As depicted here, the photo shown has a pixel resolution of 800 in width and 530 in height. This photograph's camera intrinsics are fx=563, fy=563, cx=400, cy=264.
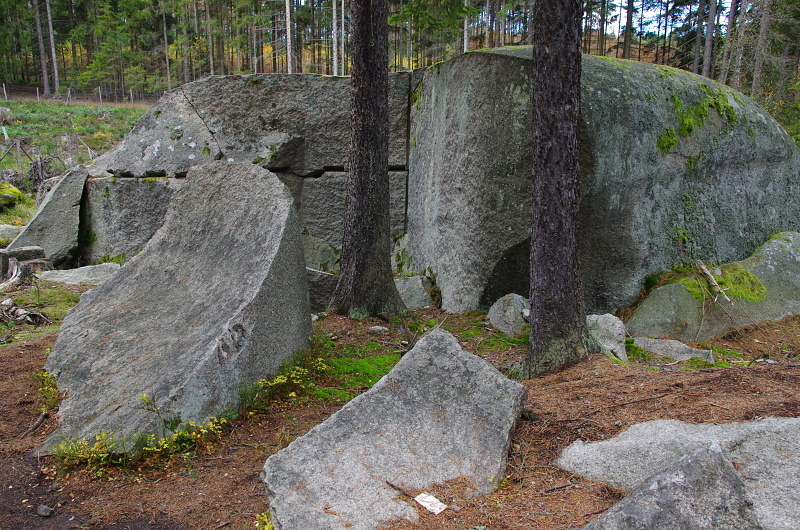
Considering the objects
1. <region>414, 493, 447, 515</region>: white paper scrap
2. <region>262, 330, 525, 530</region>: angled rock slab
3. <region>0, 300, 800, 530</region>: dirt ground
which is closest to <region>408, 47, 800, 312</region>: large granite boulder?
<region>0, 300, 800, 530</region>: dirt ground

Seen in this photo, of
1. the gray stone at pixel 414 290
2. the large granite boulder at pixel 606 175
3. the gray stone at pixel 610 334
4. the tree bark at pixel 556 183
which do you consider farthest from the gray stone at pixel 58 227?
the gray stone at pixel 610 334

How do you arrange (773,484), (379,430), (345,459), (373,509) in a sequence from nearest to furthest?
1. (773,484)
2. (373,509)
3. (345,459)
4. (379,430)

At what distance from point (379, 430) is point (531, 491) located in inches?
35.7

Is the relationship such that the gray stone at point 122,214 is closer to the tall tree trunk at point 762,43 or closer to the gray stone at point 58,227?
the gray stone at point 58,227

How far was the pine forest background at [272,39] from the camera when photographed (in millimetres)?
25469

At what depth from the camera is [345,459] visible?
9.83 feet

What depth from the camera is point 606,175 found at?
6309mm

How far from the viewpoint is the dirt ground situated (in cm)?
270

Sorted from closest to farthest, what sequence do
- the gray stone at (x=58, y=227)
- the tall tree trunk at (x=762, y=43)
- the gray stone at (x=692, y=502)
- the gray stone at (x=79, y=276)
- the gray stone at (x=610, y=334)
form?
the gray stone at (x=692, y=502) → the gray stone at (x=610, y=334) → the gray stone at (x=79, y=276) → the gray stone at (x=58, y=227) → the tall tree trunk at (x=762, y=43)

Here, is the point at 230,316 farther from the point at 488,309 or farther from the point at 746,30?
the point at 746,30

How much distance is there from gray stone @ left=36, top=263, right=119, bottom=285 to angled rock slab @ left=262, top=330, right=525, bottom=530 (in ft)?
21.7

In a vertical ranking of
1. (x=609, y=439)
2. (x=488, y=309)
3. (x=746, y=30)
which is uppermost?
(x=746, y=30)

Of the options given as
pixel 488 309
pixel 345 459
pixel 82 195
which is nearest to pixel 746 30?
pixel 488 309

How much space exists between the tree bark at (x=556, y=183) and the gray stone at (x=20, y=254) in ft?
27.2
